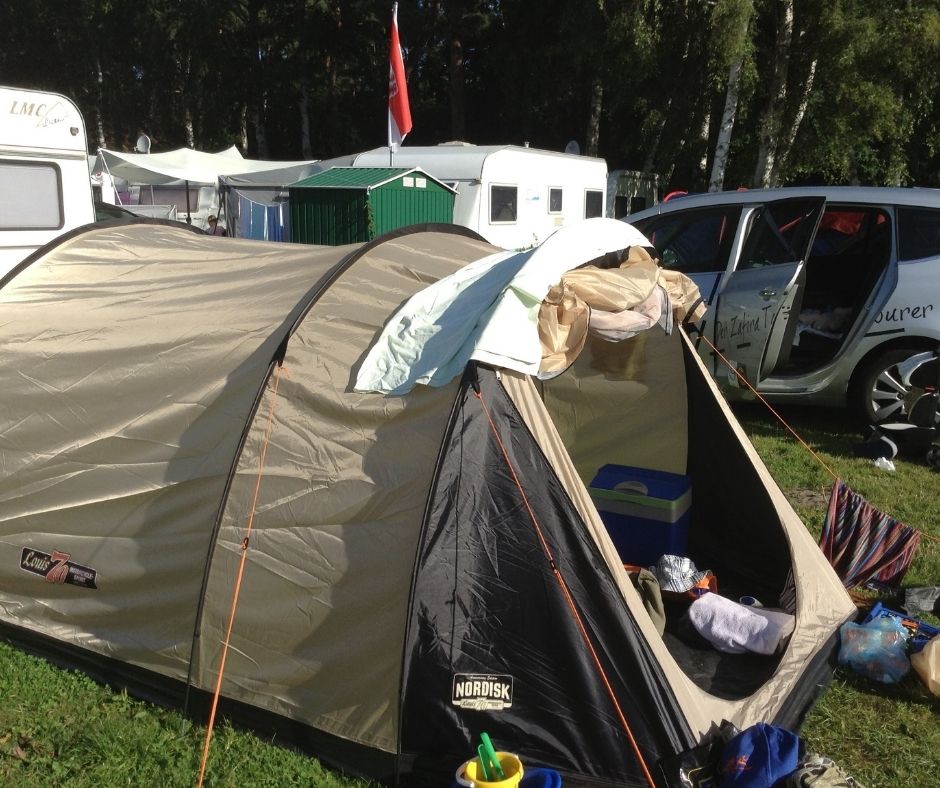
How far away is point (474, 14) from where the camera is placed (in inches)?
985

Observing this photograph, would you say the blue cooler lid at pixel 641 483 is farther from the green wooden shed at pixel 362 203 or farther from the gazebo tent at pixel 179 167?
the gazebo tent at pixel 179 167

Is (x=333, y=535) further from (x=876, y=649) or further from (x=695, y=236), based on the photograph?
(x=695, y=236)

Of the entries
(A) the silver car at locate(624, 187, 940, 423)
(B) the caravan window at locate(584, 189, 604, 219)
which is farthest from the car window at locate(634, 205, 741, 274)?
(B) the caravan window at locate(584, 189, 604, 219)

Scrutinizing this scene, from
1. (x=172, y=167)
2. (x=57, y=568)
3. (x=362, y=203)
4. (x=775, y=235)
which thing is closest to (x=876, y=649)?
(x=57, y=568)

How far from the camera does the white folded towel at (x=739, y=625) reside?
11.9 feet

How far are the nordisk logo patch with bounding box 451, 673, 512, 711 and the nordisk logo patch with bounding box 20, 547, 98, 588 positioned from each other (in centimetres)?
166

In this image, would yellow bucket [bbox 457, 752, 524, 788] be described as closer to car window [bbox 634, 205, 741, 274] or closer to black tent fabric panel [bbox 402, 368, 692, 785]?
black tent fabric panel [bbox 402, 368, 692, 785]

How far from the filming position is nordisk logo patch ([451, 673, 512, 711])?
2.94 metres

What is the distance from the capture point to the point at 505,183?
14406mm

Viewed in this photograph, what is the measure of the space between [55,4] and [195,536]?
32313mm

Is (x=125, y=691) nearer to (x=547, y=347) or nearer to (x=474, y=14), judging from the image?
(x=547, y=347)

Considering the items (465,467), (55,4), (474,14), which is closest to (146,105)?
(55,4)

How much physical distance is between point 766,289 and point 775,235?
0.68 meters

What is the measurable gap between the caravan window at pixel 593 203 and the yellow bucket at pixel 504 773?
1464 centimetres
